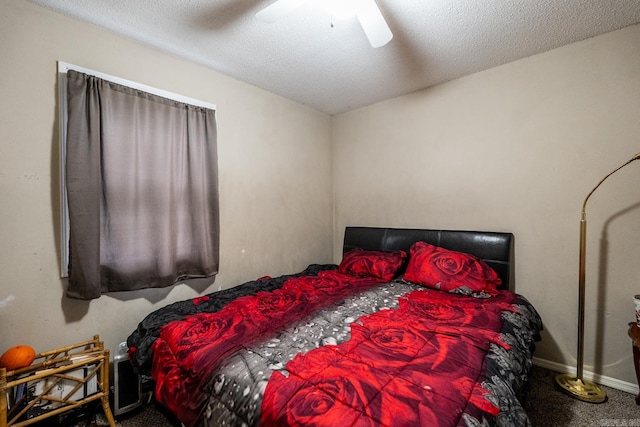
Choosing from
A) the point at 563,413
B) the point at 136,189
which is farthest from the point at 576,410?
the point at 136,189

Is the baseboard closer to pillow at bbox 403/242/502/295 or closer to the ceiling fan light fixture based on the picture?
pillow at bbox 403/242/502/295

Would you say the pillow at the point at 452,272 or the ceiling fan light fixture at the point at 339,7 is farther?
the pillow at the point at 452,272

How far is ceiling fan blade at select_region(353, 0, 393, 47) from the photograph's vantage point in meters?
1.39

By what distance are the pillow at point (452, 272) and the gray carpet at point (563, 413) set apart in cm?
70

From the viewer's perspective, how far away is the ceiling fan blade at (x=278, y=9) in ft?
4.50

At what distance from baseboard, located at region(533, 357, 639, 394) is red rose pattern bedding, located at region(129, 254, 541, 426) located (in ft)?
2.02

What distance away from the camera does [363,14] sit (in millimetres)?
1447

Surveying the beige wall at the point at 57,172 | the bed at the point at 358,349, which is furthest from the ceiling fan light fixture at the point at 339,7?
the bed at the point at 358,349

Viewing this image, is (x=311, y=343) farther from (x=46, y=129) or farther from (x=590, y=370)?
(x=590, y=370)

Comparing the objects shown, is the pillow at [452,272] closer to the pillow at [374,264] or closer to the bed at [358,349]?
the bed at [358,349]

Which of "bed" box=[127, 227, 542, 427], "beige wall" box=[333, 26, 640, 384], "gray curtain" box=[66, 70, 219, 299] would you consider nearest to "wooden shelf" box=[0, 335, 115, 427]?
"bed" box=[127, 227, 542, 427]

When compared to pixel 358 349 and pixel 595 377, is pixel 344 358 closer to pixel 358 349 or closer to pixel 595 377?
pixel 358 349

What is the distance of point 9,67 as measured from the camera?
5.05ft

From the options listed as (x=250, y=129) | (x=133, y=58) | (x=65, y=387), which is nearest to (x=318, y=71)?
(x=250, y=129)
